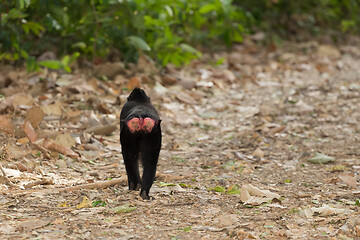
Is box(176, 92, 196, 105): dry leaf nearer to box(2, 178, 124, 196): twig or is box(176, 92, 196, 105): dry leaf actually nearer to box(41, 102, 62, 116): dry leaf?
box(41, 102, 62, 116): dry leaf

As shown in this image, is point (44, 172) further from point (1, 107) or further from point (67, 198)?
point (1, 107)

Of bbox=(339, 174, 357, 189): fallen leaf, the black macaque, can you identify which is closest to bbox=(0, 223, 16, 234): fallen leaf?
the black macaque

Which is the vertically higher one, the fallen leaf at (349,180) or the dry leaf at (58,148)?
the dry leaf at (58,148)

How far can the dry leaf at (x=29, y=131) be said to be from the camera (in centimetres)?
459

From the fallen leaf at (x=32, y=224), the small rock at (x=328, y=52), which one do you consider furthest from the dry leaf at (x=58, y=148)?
the small rock at (x=328, y=52)

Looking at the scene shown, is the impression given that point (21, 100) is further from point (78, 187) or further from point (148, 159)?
point (148, 159)

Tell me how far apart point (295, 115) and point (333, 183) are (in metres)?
2.43

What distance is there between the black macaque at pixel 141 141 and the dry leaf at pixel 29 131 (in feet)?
3.76

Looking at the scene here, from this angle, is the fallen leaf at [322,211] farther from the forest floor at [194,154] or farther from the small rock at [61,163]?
the small rock at [61,163]

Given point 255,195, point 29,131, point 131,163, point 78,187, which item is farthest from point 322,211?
point 29,131

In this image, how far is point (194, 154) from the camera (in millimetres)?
5195

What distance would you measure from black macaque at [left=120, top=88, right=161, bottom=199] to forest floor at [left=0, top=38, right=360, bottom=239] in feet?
0.45

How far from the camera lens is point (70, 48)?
7480mm

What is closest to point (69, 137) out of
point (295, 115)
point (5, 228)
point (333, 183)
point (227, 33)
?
point (5, 228)
